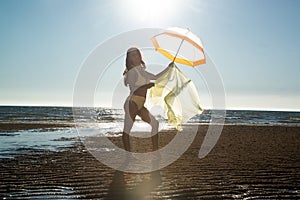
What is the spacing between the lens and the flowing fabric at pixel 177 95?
8727 millimetres

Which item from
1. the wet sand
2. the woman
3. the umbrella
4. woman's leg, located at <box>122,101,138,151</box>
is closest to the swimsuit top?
the woman

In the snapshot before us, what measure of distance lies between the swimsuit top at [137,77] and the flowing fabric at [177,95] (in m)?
0.67

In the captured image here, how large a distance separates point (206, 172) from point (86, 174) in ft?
8.95

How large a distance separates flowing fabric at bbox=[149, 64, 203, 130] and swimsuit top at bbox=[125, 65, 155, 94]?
0.67m

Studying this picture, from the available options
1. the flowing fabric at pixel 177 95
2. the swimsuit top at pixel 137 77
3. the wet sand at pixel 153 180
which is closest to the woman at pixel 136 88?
the swimsuit top at pixel 137 77

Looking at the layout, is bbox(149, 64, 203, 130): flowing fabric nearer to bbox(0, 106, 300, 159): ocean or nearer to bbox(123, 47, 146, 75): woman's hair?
bbox(123, 47, 146, 75): woman's hair

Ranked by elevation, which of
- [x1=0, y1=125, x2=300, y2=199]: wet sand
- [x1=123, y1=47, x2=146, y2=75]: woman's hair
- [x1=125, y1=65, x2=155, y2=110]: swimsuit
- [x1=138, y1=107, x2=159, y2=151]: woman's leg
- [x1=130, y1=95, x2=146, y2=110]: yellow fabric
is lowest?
[x1=0, y1=125, x2=300, y2=199]: wet sand

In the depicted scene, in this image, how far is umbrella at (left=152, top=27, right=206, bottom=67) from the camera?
834 cm

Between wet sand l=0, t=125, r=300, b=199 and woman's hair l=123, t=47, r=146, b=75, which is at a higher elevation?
woman's hair l=123, t=47, r=146, b=75

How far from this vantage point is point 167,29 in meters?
8.58

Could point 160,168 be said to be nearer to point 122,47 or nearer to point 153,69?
point 153,69

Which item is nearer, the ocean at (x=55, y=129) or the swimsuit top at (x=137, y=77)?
the swimsuit top at (x=137, y=77)

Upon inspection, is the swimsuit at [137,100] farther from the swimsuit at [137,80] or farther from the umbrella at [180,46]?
the umbrella at [180,46]

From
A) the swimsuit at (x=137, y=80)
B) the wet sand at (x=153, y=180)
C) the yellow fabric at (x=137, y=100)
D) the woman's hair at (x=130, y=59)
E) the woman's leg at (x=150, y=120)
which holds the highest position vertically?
the woman's hair at (x=130, y=59)
